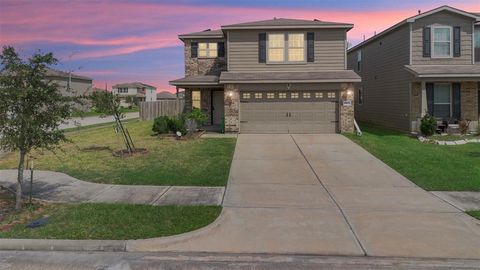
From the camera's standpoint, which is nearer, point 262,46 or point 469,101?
point 469,101

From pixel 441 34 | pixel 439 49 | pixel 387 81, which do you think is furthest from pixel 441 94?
pixel 387 81

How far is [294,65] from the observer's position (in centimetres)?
2278

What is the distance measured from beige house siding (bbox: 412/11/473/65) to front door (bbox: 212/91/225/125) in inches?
434

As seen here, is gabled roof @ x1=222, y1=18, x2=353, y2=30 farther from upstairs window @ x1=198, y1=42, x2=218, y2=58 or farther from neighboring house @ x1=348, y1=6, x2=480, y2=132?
upstairs window @ x1=198, y1=42, x2=218, y2=58

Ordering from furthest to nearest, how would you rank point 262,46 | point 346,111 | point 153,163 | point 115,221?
point 262,46, point 346,111, point 153,163, point 115,221

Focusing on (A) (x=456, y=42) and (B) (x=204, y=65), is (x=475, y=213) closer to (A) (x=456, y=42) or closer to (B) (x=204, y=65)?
(A) (x=456, y=42)

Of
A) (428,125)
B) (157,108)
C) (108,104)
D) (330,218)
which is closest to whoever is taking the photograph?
(330,218)

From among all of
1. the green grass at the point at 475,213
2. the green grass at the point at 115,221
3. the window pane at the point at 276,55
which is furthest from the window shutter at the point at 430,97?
the green grass at the point at 115,221

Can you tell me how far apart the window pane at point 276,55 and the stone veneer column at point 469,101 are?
9.19 m

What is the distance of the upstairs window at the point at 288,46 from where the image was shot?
2272 centimetres

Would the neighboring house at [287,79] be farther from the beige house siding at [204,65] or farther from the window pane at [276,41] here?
the beige house siding at [204,65]

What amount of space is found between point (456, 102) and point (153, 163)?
16.2m

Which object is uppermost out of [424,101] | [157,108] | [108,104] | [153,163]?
[157,108]

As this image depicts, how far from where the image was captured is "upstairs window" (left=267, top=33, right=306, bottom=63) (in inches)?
894
